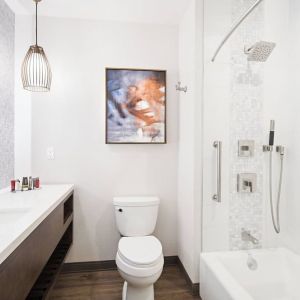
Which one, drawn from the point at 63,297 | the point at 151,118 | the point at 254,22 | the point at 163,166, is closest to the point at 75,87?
the point at 151,118

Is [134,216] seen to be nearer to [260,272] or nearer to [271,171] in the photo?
[260,272]

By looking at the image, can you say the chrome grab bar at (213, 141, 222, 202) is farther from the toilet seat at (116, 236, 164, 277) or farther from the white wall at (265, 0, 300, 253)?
the toilet seat at (116, 236, 164, 277)

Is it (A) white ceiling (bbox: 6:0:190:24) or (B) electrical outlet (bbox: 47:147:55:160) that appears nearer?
(A) white ceiling (bbox: 6:0:190:24)

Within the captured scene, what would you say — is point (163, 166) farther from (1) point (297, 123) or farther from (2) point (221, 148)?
(1) point (297, 123)

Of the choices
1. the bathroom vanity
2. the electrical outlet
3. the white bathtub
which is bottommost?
the white bathtub

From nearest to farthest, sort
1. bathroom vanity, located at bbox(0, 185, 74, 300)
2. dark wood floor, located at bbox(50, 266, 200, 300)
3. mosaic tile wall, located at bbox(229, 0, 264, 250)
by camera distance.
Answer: bathroom vanity, located at bbox(0, 185, 74, 300), mosaic tile wall, located at bbox(229, 0, 264, 250), dark wood floor, located at bbox(50, 266, 200, 300)

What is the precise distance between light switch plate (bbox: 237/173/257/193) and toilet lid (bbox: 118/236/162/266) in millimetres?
803

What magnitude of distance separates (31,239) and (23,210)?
0.34 m

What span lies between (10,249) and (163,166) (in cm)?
163

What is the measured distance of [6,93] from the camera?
6.59 feet

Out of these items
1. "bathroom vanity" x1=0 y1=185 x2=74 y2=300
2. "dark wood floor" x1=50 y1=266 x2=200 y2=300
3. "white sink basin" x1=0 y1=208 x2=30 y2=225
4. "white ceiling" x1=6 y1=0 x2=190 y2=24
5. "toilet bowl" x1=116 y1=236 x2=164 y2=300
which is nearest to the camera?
"bathroom vanity" x1=0 y1=185 x2=74 y2=300

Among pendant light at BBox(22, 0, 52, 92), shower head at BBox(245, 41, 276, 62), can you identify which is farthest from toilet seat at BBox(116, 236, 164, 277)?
shower head at BBox(245, 41, 276, 62)

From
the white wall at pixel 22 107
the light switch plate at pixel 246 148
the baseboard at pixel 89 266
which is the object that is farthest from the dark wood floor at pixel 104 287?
the light switch plate at pixel 246 148

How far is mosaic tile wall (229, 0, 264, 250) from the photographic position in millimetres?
1753
